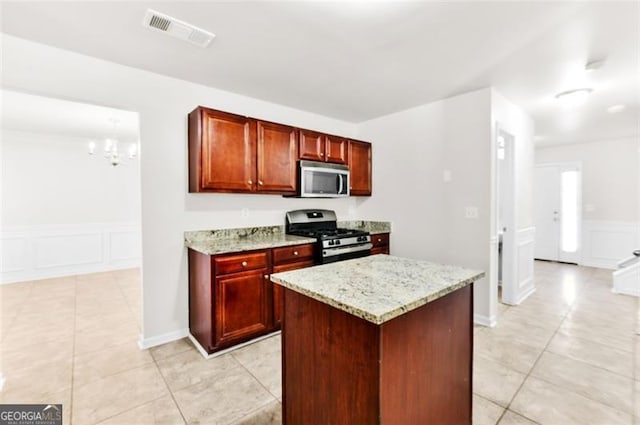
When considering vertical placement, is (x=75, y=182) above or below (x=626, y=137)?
below

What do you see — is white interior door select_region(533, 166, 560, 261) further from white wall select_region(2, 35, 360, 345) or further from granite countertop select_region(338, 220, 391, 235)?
white wall select_region(2, 35, 360, 345)

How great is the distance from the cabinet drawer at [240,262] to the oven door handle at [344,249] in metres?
0.71

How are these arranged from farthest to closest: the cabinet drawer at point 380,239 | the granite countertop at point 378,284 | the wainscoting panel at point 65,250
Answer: the wainscoting panel at point 65,250
the cabinet drawer at point 380,239
the granite countertop at point 378,284

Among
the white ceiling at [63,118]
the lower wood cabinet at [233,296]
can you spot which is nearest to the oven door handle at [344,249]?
the lower wood cabinet at [233,296]

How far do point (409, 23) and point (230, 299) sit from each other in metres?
2.54

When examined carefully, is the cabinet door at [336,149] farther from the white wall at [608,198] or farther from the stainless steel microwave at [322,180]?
the white wall at [608,198]

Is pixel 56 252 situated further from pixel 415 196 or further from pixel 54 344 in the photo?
pixel 415 196

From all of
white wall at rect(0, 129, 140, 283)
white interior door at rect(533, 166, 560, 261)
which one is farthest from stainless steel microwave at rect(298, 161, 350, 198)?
white interior door at rect(533, 166, 560, 261)

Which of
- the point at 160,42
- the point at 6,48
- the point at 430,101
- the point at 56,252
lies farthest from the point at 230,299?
the point at 56,252

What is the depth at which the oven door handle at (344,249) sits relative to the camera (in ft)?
10.4

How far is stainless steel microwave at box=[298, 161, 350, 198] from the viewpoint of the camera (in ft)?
11.2

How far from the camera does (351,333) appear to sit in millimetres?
1182

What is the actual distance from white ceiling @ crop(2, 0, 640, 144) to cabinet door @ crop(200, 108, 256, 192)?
425mm

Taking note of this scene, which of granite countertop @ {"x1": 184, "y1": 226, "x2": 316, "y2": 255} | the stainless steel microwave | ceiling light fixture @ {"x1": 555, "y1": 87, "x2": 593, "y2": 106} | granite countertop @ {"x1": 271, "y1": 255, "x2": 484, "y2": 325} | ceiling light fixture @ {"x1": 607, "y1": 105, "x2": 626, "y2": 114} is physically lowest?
granite countertop @ {"x1": 271, "y1": 255, "x2": 484, "y2": 325}
